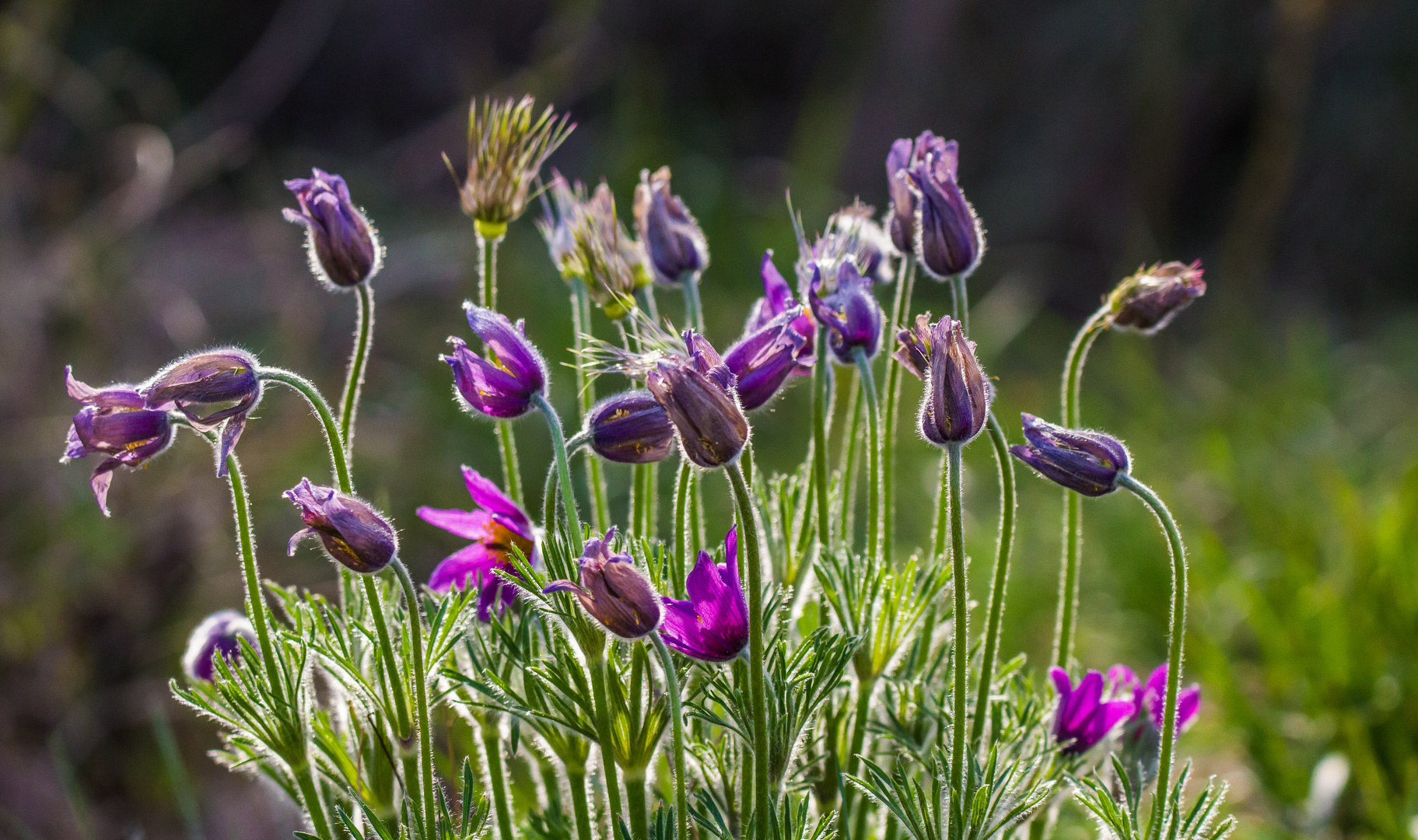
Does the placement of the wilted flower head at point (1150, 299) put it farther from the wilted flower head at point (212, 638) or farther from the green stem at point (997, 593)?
the wilted flower head at point (212, 638)

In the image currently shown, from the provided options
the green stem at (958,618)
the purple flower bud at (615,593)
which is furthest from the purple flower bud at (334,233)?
the green stem at (958,618)

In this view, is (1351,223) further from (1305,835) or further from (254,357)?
(254,357)

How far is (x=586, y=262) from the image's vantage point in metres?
0.80

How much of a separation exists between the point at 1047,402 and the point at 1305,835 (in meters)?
1.76

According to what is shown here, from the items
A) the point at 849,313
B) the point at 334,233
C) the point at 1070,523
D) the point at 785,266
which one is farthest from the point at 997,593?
the point at 785,266

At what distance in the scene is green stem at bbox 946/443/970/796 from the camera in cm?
59

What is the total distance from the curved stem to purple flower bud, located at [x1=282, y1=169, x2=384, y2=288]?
0.50 m

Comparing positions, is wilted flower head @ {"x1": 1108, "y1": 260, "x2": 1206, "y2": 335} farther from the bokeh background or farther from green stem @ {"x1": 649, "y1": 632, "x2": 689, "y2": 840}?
the bokeh background

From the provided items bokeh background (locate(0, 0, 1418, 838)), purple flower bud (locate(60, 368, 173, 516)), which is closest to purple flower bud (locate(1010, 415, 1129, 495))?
purple flower bud (locate(60, 368, 173, 516))

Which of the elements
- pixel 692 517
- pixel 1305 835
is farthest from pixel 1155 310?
pixel 1305 835

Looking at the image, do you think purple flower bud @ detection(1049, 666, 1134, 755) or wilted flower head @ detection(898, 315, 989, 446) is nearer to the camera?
wilted flower head @ detection(898, 315, 989, 446)

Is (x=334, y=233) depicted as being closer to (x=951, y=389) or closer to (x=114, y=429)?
(x=114, y=429)

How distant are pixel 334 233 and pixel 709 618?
0.35 meters

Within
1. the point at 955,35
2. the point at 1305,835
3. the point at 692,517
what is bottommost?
the point at 1305,835
